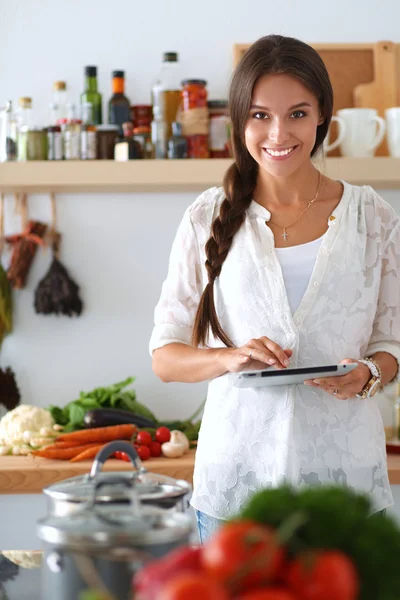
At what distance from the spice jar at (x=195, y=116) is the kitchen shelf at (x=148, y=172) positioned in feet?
0.20

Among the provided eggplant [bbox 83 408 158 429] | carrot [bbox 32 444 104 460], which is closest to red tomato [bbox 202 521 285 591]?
carrot [bbox 32 444 104 460]

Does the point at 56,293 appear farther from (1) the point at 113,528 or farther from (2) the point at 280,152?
(1) the point at 113,528

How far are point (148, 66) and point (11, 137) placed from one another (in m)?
0.50

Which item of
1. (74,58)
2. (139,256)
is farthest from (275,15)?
(139,256)

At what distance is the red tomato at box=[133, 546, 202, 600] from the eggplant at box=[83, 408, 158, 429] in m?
2.04

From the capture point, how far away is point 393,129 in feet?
9.00

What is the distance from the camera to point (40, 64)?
2.89 meters

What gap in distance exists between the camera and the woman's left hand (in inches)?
54.5

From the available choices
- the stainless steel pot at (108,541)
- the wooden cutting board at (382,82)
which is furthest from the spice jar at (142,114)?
the stainless steel pot at (108,541)

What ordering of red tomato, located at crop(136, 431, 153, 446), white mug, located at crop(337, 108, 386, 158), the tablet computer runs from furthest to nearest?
1. white mug, located at crop(337, 108, 386, 158)
2. red tomato, located at crop(136, 431, 153, 446)
3. the tablet computer

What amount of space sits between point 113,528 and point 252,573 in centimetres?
14

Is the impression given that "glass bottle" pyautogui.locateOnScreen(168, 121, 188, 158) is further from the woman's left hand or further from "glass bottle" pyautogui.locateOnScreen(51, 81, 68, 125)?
the woman's left hand

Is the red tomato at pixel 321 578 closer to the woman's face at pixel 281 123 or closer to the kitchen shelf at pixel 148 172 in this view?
the woman's face at pixel 281 123

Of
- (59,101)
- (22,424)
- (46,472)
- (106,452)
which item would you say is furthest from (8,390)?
(106,452)
